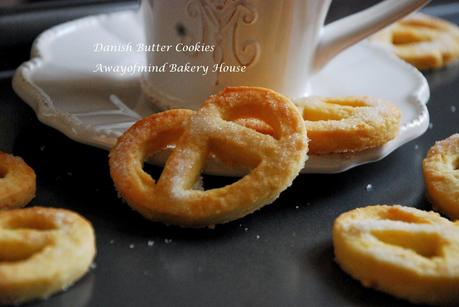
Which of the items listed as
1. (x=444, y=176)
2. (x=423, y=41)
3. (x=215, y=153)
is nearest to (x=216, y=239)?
(x=215, y=153)

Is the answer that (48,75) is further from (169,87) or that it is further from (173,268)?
(173,268)

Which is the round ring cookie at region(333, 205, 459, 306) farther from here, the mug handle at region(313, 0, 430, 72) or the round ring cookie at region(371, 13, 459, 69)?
the round ring cookie at region(371, 13, 459, 69)

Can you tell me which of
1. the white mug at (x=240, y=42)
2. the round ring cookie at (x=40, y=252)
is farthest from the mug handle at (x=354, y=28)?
the round ring cookie at (x=40, y=252)

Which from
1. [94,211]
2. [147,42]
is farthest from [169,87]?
[94,211]

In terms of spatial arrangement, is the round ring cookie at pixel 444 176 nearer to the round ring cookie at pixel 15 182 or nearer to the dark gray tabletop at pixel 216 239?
the dark gray tabletop at pixel 216 239

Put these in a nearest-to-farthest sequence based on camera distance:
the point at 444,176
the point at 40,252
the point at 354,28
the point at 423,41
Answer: the point at 40,252 < the point at 444,176 < the point at 354,28 < the point at 423,41

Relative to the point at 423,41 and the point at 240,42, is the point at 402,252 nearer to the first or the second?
the point at 240,42
